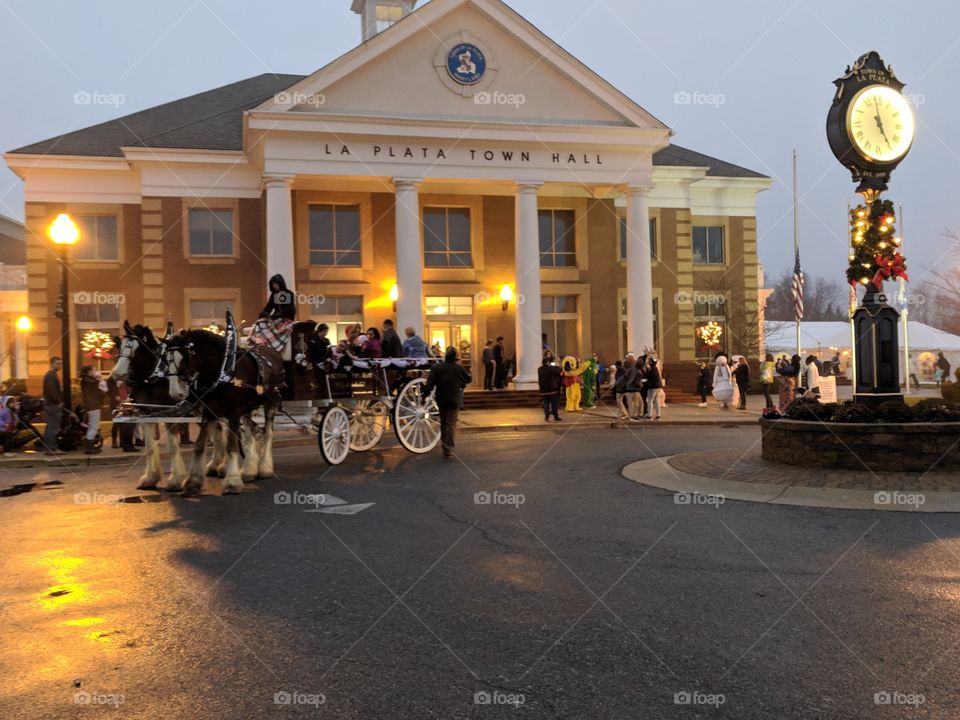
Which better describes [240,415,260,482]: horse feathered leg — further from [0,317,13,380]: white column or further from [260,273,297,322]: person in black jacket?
[0,317,13,380]: white column

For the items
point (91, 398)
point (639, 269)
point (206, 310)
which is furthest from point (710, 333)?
point (91, 398)

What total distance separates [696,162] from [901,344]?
46.1 ft

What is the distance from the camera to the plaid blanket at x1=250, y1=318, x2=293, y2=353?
11.7 metres

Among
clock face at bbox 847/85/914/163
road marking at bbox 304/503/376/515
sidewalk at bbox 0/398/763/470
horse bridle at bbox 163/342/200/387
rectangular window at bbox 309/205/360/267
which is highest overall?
rectangular window at bbox 309/205/360/267

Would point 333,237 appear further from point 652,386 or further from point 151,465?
point 151,465

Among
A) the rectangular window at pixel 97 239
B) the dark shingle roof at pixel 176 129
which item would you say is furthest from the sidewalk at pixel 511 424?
the dark shingle roof at pixel 176 129

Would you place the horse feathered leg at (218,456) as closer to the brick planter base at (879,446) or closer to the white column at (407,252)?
the brick planter base at (879,446)

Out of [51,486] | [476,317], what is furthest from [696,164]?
[51,486]

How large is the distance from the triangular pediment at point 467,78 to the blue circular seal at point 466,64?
52 millimetres

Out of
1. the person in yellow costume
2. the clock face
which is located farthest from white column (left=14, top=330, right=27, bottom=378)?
the clock face

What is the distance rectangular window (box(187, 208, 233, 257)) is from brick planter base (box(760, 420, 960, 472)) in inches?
889

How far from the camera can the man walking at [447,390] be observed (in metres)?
13.9

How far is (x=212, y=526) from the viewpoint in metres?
8.33

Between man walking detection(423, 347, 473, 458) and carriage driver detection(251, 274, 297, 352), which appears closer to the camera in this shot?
carriage driver detection(251, 274, 297, 352)
